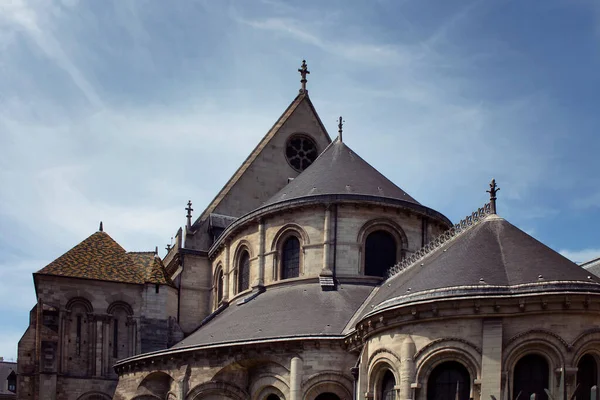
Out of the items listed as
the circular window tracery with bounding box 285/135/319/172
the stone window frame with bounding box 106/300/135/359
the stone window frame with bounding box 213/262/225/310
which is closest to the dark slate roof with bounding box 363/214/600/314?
the stone window frame with bounding box 213/262/225/310

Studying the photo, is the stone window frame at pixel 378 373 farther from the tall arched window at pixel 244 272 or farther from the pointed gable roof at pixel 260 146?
the pointed gable roof at pixel 260 146

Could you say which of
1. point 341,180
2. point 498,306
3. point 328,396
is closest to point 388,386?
point 328,396

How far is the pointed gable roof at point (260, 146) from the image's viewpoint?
44669 millimetres

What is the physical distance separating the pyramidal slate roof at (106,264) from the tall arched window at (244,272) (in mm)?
4482

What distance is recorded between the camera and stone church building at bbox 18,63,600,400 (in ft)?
81.2

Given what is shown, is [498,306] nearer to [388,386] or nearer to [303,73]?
[388,386]

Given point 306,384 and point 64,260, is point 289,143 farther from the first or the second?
point 306,384

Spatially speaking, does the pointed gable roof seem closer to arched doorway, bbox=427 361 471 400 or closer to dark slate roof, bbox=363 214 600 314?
dark slate roof, bbox=363 214 600 314

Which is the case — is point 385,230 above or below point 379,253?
above

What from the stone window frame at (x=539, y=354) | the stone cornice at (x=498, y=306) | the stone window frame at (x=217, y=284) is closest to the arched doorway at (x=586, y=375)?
the stone window frame at (x=539, y=354)

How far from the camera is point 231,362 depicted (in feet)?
103

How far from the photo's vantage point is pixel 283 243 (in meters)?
36.8

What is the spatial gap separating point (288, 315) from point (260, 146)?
14610 mm

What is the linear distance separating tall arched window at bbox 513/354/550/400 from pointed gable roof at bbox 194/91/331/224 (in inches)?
867
